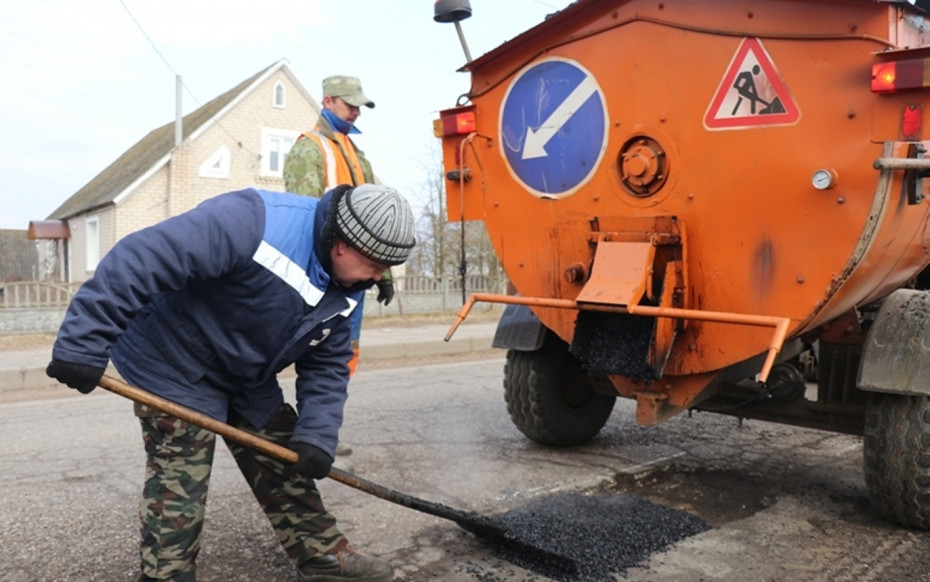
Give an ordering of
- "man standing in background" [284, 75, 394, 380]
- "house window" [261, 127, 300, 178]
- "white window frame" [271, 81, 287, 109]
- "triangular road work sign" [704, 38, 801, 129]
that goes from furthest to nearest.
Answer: "white window frame" [271, 81, 287, 109]
"house window" [261, 127, 300, 178]
"man standing in background" [284, 75, 394, 380]
"triangular road work sign" [704, 38, 801, 129]

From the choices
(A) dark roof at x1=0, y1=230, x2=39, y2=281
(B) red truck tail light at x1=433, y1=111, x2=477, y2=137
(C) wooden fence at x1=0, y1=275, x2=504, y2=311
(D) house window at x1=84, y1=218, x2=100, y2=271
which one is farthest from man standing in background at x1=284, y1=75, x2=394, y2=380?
(A) dark roof at x1=0, y1=230, x2=39, y2=281

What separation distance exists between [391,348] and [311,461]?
23.2 feet

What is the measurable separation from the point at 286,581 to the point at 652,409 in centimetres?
174

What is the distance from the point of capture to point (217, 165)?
872 inches

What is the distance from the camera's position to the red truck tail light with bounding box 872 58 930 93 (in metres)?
2.84

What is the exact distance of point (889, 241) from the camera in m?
3.28

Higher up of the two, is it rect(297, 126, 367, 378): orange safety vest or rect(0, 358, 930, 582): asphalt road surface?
rect(297, 126, 367, 378): orange safety vest

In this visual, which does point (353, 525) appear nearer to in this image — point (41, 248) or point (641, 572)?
point (641, 572)

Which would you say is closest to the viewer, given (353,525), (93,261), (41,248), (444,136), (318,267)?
(318,267)

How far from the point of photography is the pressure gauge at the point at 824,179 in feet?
10.1

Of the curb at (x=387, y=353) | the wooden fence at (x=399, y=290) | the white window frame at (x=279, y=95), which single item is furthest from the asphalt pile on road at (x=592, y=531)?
the white window frame at (x=279, y=95)

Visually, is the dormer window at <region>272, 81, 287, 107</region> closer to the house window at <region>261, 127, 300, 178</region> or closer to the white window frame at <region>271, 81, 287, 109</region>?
the white window frame at <region>271, 81, 287, 109</region>

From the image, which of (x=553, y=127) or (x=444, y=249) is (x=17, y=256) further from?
(x=553, y=127)

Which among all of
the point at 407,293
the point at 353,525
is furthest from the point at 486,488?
the point at 407,293
